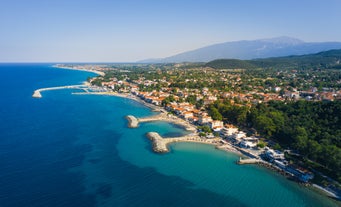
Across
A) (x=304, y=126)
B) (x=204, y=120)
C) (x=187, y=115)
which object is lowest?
(x=187, y=115)

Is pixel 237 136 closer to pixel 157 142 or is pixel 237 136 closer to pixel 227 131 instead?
pixel 227 131

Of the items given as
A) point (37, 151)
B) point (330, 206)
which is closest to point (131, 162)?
point (37, 151)

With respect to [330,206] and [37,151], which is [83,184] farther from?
[330,206]

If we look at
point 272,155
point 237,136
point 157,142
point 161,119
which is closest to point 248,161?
point 272,155

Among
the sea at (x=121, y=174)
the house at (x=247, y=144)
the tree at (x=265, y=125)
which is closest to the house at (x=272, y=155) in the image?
the house at (x=247, y=144)

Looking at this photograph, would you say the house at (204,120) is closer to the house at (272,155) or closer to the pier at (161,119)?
the pier at (161,119)

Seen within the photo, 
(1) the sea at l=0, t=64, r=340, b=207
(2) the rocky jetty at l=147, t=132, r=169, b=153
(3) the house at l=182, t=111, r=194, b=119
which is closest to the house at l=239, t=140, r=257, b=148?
(1) the sea at l=0, t=64, r=340, b=207

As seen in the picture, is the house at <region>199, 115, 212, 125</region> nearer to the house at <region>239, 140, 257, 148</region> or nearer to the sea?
the sea

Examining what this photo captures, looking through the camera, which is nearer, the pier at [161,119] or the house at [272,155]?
the house at [272,155]
